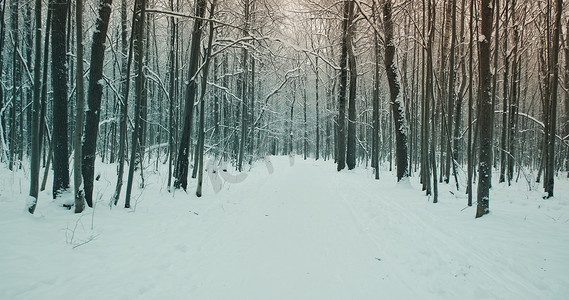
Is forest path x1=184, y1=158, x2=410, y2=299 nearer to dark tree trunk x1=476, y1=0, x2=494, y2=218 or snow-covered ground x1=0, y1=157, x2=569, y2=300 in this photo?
snow-covered ground x1=0, y1=157, x2=569, y2=300

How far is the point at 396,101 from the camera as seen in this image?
11688mm

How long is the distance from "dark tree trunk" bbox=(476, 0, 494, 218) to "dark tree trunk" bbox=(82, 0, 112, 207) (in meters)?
7.79

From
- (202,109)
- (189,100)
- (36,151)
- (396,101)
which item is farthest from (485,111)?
(36,151)

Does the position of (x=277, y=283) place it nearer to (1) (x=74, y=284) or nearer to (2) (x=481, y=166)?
(1) (x=74, y=284)

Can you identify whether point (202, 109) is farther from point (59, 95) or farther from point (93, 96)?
point (59, 95)

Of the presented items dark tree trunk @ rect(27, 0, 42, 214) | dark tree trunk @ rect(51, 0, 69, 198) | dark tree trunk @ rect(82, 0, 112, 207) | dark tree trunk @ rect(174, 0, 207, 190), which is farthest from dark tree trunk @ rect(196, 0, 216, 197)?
dark tree trunk @ rect(27, 0, 42, 214)

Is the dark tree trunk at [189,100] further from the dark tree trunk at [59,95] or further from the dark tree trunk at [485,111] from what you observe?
the dark tree trunk at [485,111]

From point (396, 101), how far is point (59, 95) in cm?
1050

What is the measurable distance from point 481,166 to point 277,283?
17.8ft

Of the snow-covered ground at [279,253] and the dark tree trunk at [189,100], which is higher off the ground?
the dark tree trunk at [189,100]

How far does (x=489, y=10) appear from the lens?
6.31 m

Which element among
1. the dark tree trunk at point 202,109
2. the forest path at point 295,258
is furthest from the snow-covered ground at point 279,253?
the dark tree trunk at point 202,109

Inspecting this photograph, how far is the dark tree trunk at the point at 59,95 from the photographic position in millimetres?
6020

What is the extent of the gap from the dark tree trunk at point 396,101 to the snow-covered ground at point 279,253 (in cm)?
416
